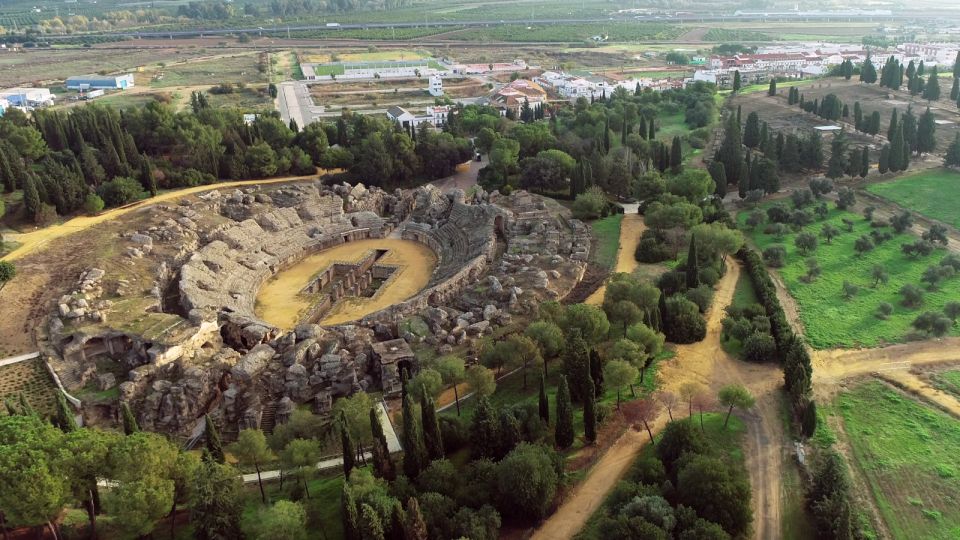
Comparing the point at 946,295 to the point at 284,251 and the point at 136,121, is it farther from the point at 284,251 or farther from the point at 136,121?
the point at 136,121

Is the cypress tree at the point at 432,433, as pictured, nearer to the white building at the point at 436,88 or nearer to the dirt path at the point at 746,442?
the dirt path at the point at 746,442

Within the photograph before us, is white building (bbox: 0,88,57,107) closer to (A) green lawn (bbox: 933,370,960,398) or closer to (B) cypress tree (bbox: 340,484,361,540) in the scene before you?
(B) cypress tree (bbox: 340,484,361,540)

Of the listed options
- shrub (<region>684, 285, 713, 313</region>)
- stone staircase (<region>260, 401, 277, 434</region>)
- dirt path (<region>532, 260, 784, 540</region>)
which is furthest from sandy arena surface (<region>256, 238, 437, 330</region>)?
dirt path (<region>532, 260, 784, 540</region>)

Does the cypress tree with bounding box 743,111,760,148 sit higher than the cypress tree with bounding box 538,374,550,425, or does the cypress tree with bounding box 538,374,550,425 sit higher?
the cypress tree with bounding box 743,111,760,148

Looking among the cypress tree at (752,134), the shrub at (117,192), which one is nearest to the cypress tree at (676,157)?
the cypress tree at (752,134)

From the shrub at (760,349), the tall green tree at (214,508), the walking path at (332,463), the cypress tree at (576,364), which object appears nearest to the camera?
the tall green tree at (214,508)
